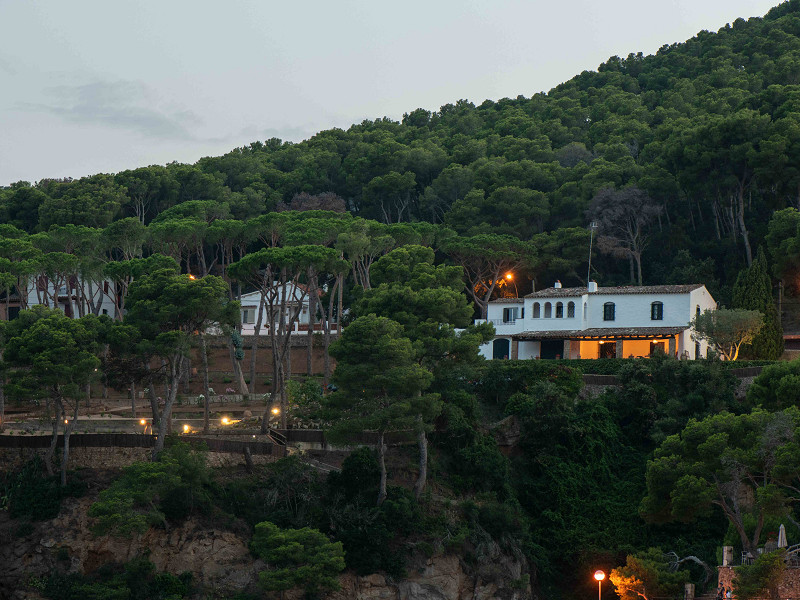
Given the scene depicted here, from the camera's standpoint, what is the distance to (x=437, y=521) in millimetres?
38344

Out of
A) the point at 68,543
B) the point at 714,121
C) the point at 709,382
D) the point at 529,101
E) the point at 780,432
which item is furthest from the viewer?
the point at 529,101

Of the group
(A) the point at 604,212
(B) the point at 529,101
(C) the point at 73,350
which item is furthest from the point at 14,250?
(B) the point at 529,101

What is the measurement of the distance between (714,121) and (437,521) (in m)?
35.8

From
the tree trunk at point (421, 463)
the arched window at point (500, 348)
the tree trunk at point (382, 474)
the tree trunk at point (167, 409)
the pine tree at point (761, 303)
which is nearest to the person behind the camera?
the tree trunk at point (167, 409)

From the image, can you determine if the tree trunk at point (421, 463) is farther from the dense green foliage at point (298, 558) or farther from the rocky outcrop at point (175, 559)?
the dense green foliage at point (298, 558)

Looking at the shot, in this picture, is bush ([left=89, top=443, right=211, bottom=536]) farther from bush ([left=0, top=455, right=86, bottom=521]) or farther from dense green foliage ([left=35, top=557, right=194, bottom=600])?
bush ([left=0, top=455, right=86, bottom=521])

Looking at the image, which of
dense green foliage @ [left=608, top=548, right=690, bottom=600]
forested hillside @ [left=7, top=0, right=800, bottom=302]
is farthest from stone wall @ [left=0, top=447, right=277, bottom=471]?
forested hillside @ [left=7, top=0, right=800, bottom=302]

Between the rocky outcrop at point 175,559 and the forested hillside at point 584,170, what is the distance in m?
30.9

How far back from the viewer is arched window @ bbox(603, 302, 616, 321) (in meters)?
56.6

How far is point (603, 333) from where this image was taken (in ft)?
181

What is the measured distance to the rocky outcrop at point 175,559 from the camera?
115 ft

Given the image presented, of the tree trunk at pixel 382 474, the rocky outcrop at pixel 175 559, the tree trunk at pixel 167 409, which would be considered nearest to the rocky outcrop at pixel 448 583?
the rocky outcrop at pixel 175 559

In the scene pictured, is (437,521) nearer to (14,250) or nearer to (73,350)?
(73,350)

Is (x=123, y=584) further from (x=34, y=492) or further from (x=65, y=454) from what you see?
(x=65, y=454)
